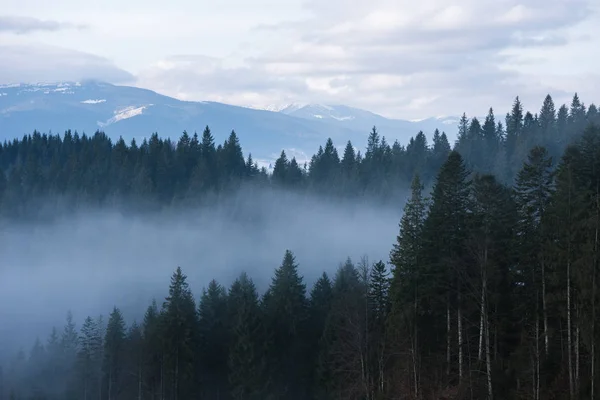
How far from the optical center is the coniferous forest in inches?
1483

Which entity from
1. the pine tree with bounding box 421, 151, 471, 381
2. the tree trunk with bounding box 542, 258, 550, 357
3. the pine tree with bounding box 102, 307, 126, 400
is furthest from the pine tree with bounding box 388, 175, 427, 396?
the pine tree with bounding box 102, 307, 126, 400

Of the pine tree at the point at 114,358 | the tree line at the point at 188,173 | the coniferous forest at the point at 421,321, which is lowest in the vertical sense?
the pine tree at the point at 114,358

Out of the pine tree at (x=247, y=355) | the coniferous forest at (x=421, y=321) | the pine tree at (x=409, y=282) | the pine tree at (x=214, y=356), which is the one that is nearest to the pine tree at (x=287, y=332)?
the coniferous forest at (x=421, y=321)

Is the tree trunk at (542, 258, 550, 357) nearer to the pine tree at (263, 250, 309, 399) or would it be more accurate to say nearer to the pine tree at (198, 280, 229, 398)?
the pine tree at (263, 250, 309, 399)

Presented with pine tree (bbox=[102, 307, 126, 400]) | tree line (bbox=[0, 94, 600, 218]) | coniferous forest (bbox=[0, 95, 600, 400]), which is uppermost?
tree line (bbox=[0, 94, 600, 218])

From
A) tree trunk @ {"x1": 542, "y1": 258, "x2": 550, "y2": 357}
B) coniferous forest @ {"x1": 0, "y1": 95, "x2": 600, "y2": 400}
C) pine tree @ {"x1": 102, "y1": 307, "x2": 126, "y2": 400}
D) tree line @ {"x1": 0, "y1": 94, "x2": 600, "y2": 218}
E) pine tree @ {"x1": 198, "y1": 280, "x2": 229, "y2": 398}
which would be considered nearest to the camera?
coniferous forest @ {"x1": 0, "y1": 95, "x2": 600, "y2": 400}

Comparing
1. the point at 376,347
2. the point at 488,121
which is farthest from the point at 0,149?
the point at 376,347

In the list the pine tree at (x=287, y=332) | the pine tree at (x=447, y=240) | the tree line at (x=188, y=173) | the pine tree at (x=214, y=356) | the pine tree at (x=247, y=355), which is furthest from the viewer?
the tree line at (x=188, y=173)

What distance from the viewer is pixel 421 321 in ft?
154

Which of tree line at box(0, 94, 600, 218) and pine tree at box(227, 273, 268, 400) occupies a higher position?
tree line at box(0, 94, 600, 218)

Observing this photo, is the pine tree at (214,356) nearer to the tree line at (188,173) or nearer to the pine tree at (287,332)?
the pine tree at (287,332)

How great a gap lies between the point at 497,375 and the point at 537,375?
3.86 metres

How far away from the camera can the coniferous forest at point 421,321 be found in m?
37.7

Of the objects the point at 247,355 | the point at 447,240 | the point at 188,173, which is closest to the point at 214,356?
the point at 247,355
